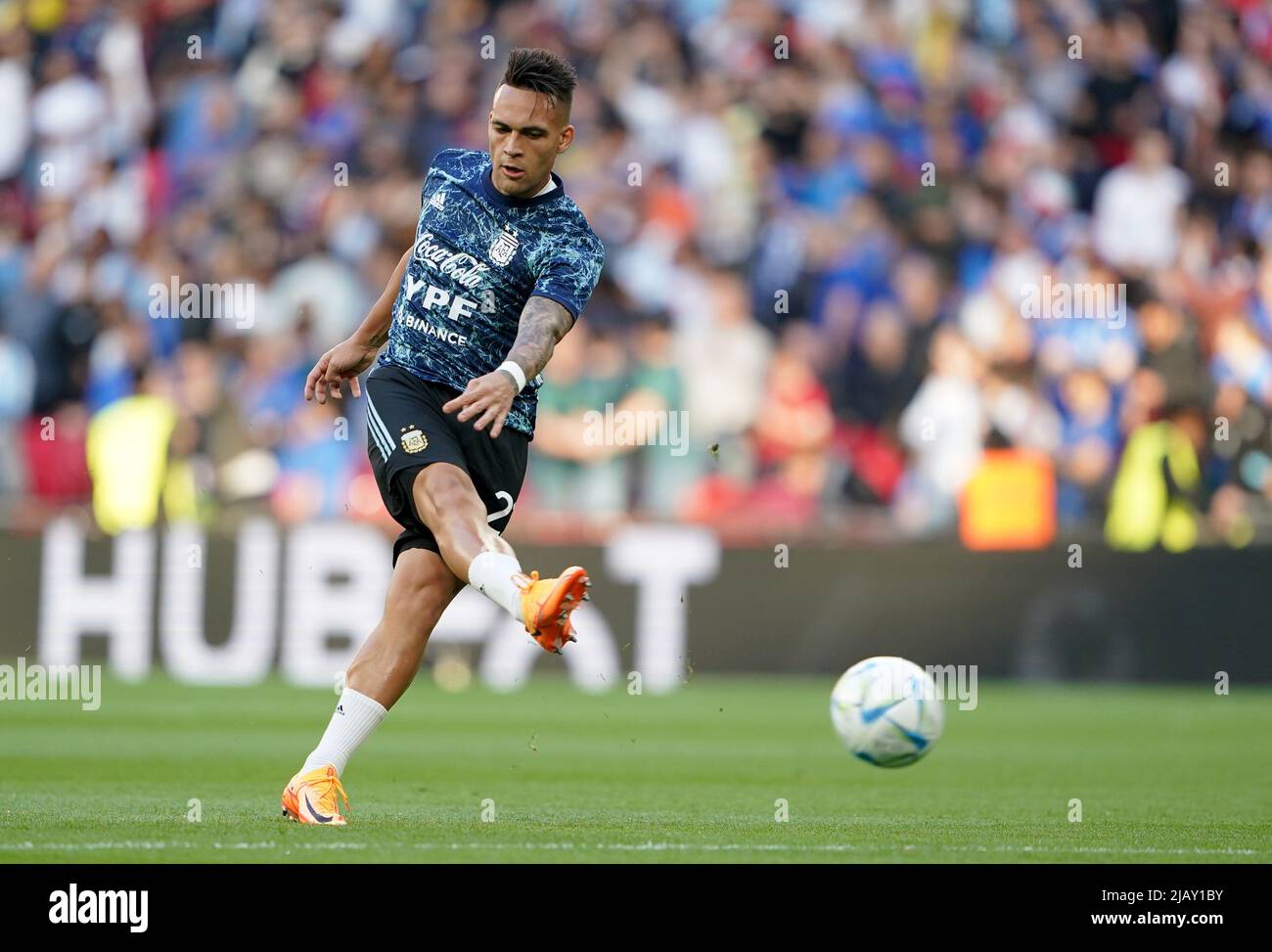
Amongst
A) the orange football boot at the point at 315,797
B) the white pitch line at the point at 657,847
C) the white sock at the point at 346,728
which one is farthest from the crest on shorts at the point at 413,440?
the white pitch line at the point at 657,847

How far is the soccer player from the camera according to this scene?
7328 mm

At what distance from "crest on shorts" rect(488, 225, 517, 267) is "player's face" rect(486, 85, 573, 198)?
0.15 meters

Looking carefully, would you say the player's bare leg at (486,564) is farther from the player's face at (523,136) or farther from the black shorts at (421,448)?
the player's face at (523,136)

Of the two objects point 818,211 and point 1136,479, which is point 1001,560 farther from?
point 818,211

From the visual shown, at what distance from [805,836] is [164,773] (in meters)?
3.57

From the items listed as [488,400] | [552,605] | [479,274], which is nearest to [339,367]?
[479,274]

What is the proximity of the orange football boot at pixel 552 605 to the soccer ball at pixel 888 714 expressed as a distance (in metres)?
1.97

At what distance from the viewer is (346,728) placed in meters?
7.44

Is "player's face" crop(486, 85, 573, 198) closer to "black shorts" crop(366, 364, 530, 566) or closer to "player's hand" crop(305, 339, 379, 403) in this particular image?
"black shorts" crop(366, 364, 530, 566)

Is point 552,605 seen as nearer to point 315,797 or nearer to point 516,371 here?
point 516,371

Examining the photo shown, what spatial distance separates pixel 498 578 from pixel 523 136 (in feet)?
5.43

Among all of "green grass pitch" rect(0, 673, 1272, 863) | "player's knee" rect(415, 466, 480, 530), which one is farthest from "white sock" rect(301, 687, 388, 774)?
"player's knee" rect(415, 466, 480, 530)

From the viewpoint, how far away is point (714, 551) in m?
15.8
